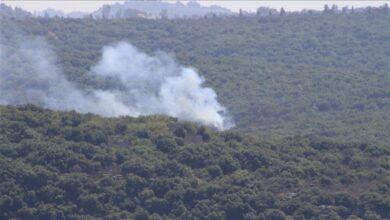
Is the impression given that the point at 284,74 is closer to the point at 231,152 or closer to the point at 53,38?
the point at 53,38

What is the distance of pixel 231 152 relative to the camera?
58406mm

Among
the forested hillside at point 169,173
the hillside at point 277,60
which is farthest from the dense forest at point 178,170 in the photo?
the hillside at point 277,60

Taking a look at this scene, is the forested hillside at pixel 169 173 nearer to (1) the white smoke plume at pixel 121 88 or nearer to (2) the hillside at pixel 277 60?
(2) the hillside at pixel 277 60

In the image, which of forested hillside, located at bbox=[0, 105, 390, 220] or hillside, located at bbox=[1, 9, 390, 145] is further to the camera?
hillside, located at bbox=[1, 9, 390, 145]

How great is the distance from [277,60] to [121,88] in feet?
98.0

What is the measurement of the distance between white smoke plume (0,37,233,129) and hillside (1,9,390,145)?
138 cm

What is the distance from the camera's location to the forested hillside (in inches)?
2042

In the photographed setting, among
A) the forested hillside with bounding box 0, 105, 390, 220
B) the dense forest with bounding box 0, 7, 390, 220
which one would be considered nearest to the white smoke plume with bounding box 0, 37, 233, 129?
the dense forest with bounding box 0, 7, 390, 220

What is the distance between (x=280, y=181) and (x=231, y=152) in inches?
130

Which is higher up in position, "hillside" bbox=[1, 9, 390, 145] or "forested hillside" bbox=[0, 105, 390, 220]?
"forested hillside" bbox=[0, 105, 390, 220]

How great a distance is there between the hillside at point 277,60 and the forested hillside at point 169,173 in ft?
56.8

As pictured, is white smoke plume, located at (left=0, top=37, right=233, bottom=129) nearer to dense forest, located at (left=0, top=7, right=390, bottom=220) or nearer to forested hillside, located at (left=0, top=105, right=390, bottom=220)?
dense forest, located at (left=0, top=7, right=390, bottom=220)

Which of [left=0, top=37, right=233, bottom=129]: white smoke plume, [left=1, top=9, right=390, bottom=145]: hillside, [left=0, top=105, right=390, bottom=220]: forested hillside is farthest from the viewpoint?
[left=1, top=9, right=390, bottom=145]: hillside

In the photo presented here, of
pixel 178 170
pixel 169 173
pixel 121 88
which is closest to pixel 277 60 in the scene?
pixel 121 88
